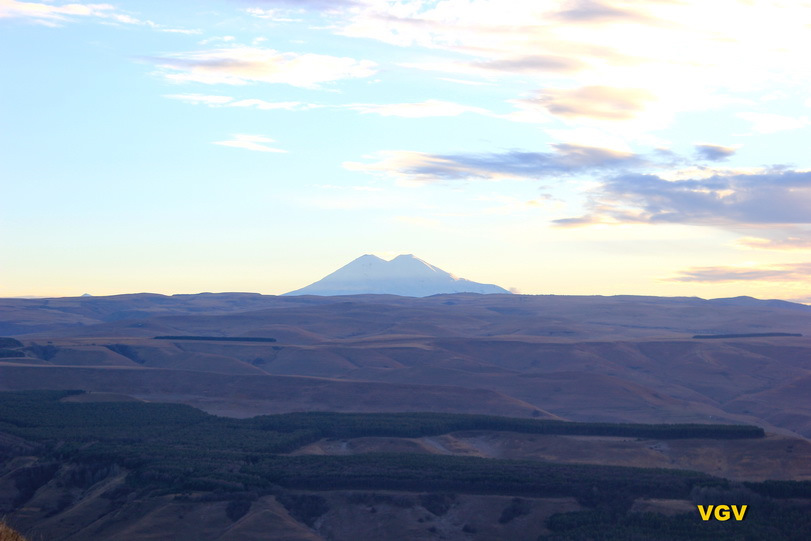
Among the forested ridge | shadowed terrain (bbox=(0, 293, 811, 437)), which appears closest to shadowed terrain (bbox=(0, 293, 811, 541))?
the forested ridge

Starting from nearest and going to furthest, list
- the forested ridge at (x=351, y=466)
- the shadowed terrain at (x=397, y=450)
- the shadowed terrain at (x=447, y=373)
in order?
1. the forested ridge at (x=351, y=466)
2. the shadowed terrain at (x=397, y=450)
3. the shadowed terrain at (x=447, y=373)

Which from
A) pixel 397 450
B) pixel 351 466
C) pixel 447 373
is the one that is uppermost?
pixel 447 373

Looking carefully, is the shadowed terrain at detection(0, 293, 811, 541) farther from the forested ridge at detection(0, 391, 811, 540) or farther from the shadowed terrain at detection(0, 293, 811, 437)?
the shadowed terrain at detection(0, 293, 811, 437)

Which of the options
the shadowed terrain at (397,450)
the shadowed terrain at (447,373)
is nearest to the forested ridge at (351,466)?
the shadowed terrain at (397,450)

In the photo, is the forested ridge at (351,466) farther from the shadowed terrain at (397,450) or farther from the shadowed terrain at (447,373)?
the shadowed terrain at (447,373)

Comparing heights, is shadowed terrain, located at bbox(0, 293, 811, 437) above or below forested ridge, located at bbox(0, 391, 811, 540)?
above

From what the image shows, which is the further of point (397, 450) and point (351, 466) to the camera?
point (397, 450)

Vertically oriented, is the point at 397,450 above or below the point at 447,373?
below

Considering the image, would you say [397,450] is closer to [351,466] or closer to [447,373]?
[351,466]

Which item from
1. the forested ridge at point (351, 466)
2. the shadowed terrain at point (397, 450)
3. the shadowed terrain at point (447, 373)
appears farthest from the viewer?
the shadowed terrain at point (447, 373)

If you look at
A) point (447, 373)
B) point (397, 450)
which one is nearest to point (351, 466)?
point (397, 450)

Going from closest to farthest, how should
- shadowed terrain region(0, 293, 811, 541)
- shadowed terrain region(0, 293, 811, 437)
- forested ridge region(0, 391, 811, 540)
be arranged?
forested ridge region(0, 391, 811, 540) < shadowed terrain region(0, 293, 811, 541) < shadowed terrain region(0, 293, 811, 437)

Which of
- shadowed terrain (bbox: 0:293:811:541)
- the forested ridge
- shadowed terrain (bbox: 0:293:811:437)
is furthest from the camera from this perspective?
shadowed terrain (bbox: 0:293:811:437)

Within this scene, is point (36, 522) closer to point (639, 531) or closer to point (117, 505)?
point (117, 505)
